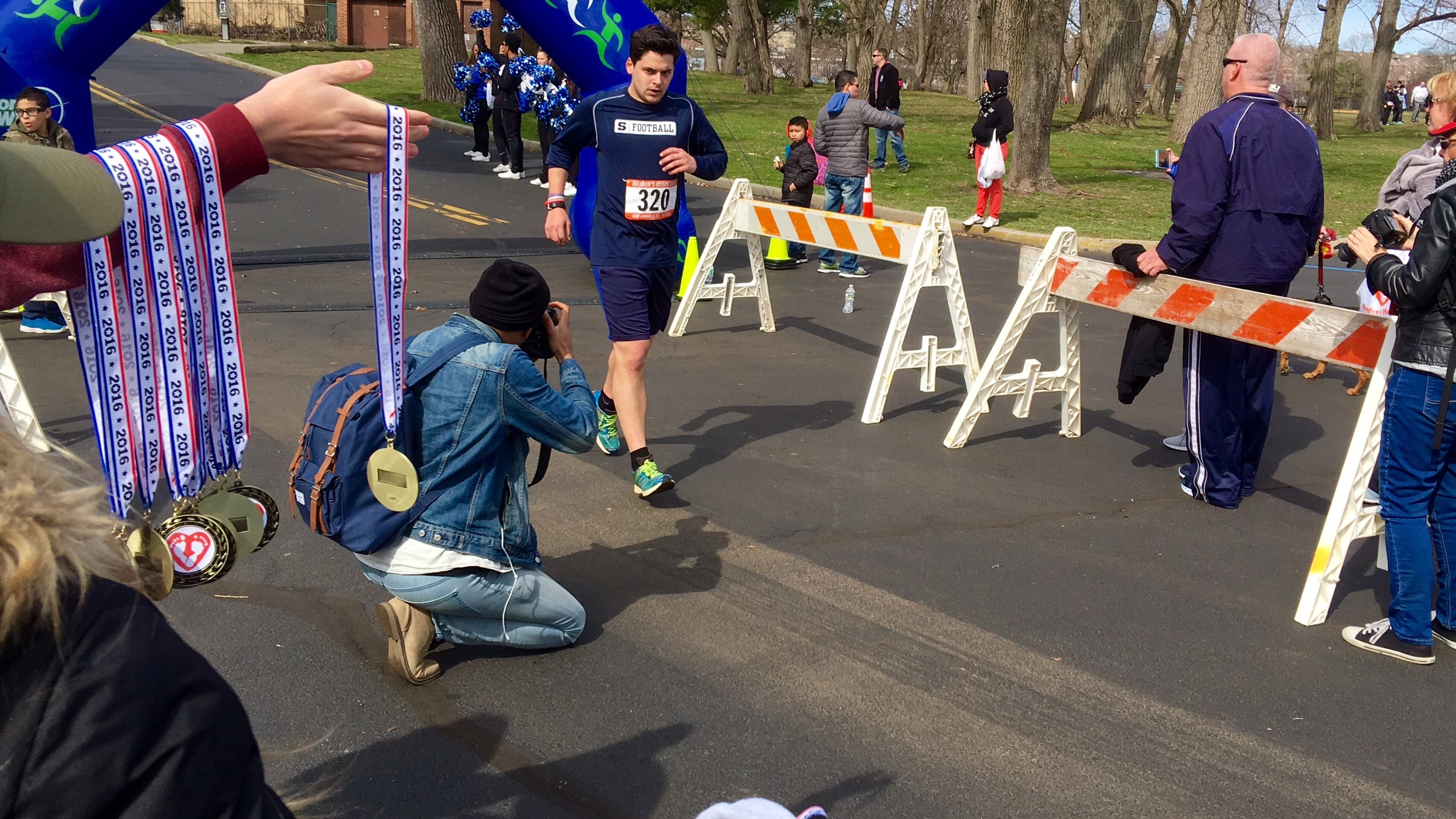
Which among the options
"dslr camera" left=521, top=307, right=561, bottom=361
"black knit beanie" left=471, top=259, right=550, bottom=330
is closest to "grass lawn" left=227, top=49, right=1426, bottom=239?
"dslr camera" left=521, top=307, right=561, bottom=361

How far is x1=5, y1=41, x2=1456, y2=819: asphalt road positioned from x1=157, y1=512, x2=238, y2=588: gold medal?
0.43m

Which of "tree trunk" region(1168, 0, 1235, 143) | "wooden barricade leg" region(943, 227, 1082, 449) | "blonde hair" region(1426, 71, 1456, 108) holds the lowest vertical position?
"wooden barricade leg" region(943, 227, 1082, 449)

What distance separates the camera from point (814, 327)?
33.0 feet

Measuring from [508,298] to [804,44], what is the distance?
4172 centimetres

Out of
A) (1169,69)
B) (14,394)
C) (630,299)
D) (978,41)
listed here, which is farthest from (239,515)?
(978,41)

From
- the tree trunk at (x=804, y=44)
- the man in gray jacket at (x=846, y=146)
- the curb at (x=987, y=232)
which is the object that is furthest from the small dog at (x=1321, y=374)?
the tree trunk at (x=804, y=44)

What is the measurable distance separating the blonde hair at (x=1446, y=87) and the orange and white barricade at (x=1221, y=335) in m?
0.92

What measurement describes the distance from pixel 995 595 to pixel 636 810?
207 centimetres

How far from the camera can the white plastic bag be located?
15.4m

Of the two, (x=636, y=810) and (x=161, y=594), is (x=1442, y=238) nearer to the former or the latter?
(x=636, y=810)

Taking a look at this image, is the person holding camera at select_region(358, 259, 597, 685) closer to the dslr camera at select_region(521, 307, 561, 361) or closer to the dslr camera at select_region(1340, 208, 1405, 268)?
the dslr camera at select_region(521, 307, 561, 361)

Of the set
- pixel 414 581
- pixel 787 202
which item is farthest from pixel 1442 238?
pixel 787 202

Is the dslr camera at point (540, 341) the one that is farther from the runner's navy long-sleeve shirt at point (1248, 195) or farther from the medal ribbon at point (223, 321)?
the runner's navy long-sleeve shirt at point (1248, 195)

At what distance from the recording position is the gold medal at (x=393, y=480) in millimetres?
3166
